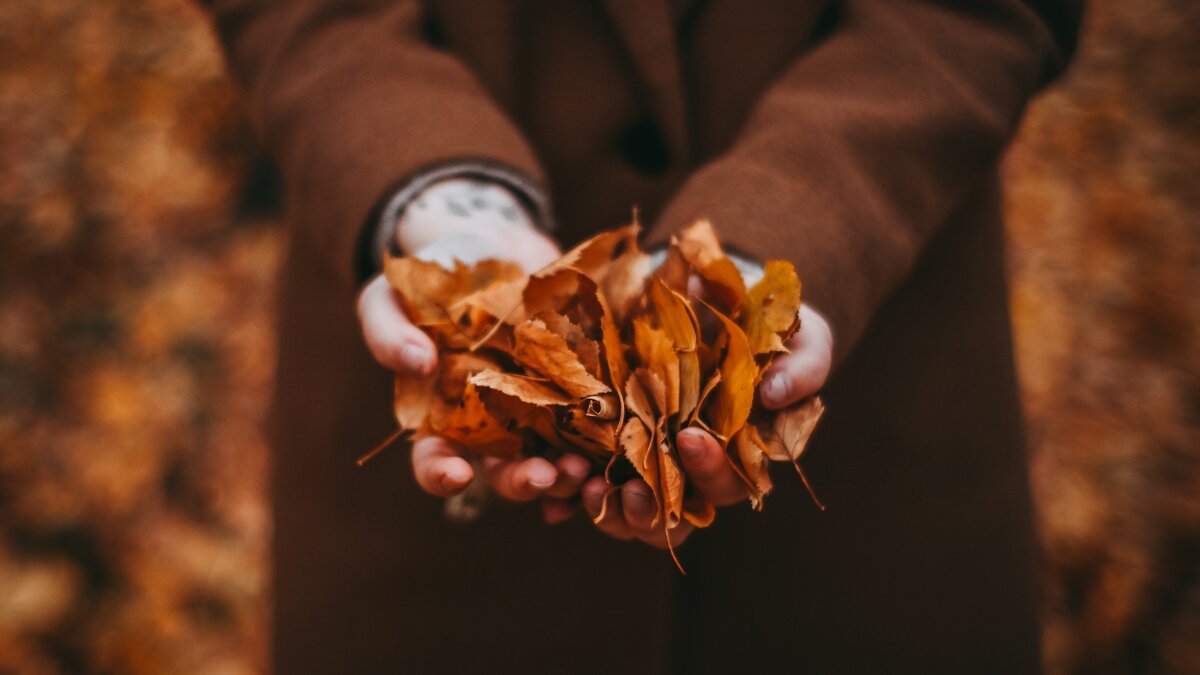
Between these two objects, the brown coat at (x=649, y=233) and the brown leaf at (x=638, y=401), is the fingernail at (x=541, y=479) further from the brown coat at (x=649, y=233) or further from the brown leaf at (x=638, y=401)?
the brown coat at (x=649, y=233)

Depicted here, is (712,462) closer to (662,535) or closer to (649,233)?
(662,535)

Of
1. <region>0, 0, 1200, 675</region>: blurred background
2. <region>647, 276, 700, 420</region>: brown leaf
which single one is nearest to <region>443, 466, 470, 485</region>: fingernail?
<region>647, 276, 700, 420</region>: brown leaf

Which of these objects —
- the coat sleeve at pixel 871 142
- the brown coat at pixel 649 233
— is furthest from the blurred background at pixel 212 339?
the coat sleeve at pixel 871 142

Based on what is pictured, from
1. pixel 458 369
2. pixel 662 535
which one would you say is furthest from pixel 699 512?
pixel 458 369

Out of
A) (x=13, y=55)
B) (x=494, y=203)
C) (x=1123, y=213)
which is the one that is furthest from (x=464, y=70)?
(x=1123, y=213)

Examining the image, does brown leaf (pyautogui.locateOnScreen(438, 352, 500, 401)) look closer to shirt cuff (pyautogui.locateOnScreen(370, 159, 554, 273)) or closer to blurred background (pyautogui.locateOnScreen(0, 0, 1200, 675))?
shirt cuff (pyautogui.locateOnScreen(370, 159, 554, 273))

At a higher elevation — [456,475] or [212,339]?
[456,475]
